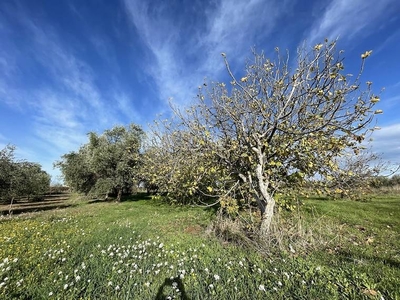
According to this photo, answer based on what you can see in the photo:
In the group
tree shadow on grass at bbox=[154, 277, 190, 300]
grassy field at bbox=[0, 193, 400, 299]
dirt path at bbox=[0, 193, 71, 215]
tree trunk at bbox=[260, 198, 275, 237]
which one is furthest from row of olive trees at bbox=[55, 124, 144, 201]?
tree shadow on grass at bbox=[154, 277, 190, 300]

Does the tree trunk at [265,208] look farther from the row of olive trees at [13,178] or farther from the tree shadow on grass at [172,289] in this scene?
the row of olive trees at [13,178]

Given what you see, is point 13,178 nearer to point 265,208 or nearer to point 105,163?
point 105,163

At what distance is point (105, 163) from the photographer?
90.4ft

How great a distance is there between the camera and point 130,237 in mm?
8180

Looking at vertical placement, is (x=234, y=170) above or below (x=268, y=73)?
below

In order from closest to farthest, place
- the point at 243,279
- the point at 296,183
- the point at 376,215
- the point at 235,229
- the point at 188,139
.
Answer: the point at 243,279 < the point at 235,229 < the point at 296,183 < the point at 188,139 < the point at 376,215

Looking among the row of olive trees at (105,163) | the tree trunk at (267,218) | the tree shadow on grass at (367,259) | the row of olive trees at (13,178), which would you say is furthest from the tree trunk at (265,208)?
the row of olive trees at (13,178)

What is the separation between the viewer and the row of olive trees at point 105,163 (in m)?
27.5

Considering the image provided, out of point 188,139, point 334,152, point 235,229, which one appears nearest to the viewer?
point 334,152

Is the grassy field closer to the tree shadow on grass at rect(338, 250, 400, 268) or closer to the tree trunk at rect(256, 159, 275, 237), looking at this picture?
the tree shadow on grass at rect(338, 250, 400, 268)

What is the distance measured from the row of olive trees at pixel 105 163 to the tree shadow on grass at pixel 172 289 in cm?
2222

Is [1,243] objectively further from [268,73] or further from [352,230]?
[352,230]

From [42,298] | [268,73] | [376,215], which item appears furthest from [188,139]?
[376,215]

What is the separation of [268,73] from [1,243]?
1146 cm
